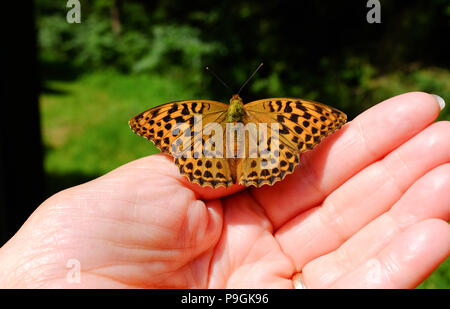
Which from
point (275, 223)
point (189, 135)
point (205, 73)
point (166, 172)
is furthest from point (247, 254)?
point (205, 73)

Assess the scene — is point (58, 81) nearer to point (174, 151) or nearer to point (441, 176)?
point (174, 151)

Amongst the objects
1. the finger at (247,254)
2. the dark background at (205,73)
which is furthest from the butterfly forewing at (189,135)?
the dark background at (205,73)

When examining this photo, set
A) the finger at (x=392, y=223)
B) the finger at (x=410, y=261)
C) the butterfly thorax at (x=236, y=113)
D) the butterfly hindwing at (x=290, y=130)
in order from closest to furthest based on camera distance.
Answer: the finger at (x=410, y=261), the finger at (x=392, y=223), the butterfly hindwing at (x=290, y=130), the butterfly thorax at (x=236, y=113)

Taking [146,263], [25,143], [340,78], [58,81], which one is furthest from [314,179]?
[58,81]

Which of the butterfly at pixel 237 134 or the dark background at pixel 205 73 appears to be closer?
the butterfly at pixel 237 134

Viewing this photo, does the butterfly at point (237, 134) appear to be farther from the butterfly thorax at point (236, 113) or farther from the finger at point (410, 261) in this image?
the finger at point (410, 261)

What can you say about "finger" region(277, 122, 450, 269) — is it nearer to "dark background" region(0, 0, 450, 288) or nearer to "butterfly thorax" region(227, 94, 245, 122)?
"butterfly thorax" region(227, 94, 245, 122)
